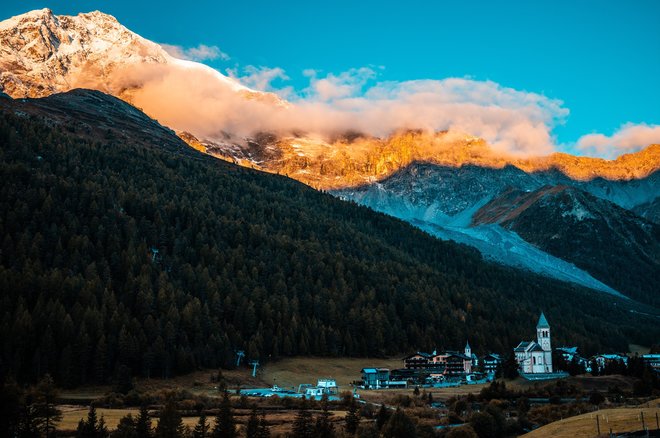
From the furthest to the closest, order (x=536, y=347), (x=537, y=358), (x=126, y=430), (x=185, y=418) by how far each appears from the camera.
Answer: (x=536, y=347)
(x=537, y=358)
(x=185, y=418)
(x=126, y=430)

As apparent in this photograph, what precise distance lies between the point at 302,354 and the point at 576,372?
5861 cm

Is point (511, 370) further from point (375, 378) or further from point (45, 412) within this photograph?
point (45, 412)

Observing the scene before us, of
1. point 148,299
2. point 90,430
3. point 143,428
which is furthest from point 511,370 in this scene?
point 90,430

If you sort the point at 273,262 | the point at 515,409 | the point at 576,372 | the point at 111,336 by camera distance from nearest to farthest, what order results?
the point at 515,409, the point at 111,336, the point at 576,372, the point at 273,262

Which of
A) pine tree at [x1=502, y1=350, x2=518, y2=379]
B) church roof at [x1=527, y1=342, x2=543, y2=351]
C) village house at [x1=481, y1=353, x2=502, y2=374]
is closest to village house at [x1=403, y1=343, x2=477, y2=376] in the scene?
village house at [x1=481, y1=353, x2=502, y2=374]

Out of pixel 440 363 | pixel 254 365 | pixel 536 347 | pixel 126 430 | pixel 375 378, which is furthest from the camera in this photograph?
pixel 440 363

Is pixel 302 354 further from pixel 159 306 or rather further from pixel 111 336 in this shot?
pixel 111 336

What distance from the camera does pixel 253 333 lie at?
157 metres

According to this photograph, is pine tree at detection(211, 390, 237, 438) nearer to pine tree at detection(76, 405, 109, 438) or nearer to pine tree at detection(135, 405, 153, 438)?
pine tree at detection(135, 405, 153, 438)

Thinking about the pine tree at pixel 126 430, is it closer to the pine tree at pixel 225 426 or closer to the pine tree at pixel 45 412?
the pine tree at pixel 45 412

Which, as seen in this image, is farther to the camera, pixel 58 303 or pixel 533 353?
pixel 533 353

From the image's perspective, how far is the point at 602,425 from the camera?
196 feet

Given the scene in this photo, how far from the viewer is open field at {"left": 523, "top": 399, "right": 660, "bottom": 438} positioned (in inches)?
2253

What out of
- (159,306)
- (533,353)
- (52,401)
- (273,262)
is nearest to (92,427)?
(52,401)
